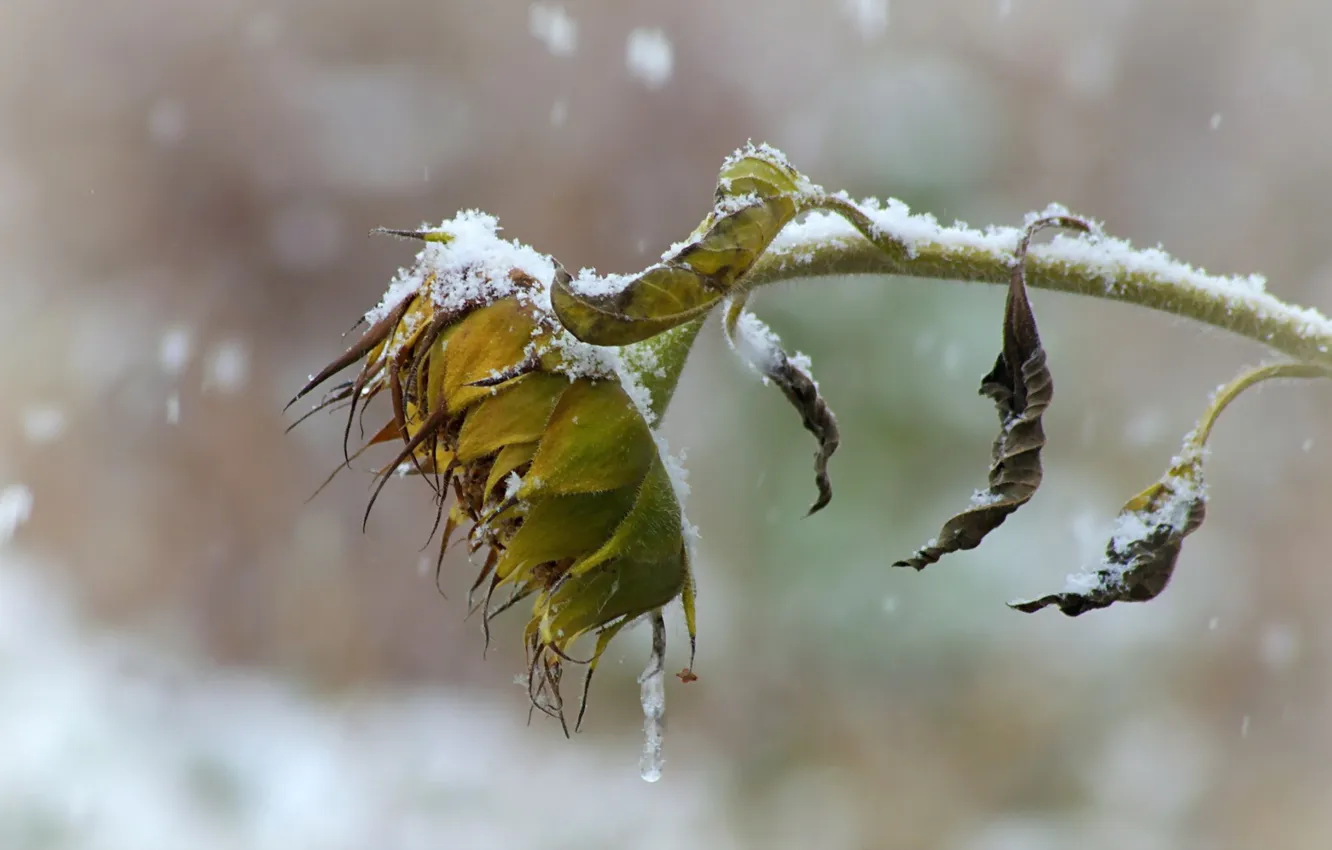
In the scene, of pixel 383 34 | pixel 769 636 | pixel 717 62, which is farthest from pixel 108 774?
pixel 717 62

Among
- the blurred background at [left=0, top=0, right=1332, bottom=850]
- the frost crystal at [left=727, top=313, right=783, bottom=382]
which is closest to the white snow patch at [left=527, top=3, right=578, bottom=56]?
the blurred background at [left=0, top=0, right=1332, bottom=850]

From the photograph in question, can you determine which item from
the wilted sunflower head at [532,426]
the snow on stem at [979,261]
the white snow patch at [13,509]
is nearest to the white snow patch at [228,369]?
the white snow patch at [13,509]

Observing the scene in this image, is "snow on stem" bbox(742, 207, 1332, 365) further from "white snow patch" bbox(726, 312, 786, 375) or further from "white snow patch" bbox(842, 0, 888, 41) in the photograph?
"white snow patch" bbox(842, 0, 888, 41)

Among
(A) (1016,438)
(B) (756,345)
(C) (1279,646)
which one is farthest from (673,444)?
(A) (1016,438)

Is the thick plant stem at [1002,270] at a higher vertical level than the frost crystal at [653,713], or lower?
higher

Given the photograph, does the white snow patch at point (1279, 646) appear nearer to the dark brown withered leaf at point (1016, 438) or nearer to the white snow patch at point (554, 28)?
the white snow patch at point (554, 28)

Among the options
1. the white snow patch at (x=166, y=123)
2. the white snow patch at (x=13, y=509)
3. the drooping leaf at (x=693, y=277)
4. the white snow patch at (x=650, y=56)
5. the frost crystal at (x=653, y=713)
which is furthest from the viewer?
the white snow patch at (x=650, y=56)

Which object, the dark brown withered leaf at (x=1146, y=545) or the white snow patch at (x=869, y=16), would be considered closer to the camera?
the dark brown withered leaf at (x=1146, y=545)
